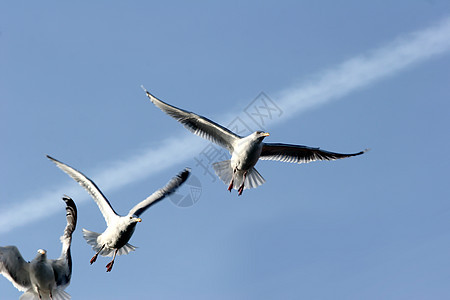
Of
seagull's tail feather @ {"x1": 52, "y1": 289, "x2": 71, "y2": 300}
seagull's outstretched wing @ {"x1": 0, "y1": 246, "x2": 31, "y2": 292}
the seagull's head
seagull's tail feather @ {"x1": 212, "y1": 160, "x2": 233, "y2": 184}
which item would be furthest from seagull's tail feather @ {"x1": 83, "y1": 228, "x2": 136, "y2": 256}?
the seagull's head

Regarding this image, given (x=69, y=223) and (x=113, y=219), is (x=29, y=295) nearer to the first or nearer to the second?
(x=69, y=223)

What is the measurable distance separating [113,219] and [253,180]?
409cm

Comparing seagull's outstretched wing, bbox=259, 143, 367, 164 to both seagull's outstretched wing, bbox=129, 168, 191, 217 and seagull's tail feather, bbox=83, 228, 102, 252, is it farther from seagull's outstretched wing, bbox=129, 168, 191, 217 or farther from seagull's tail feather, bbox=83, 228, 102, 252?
seagull's tail feather, bbox=83, 228, 102, 252

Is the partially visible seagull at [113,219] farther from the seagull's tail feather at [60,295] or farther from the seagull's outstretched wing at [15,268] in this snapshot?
the seagull's outstretched wing at [15,268]

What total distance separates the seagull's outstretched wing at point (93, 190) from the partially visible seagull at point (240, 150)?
9.46 ft

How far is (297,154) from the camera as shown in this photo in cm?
2425

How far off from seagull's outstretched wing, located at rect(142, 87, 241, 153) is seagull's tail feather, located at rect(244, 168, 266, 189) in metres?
0.90

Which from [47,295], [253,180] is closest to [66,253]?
[47,295]

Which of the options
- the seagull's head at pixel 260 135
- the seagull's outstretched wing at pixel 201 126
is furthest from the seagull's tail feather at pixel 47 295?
the seagull's head at pixel 260 135

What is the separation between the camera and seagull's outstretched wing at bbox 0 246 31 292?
2039 cm

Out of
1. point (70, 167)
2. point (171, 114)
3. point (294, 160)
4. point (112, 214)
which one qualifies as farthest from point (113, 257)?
point (294, 160)

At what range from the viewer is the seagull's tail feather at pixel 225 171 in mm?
23312

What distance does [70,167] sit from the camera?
74.8 ft

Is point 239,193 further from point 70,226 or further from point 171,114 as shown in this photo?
point 70,226
